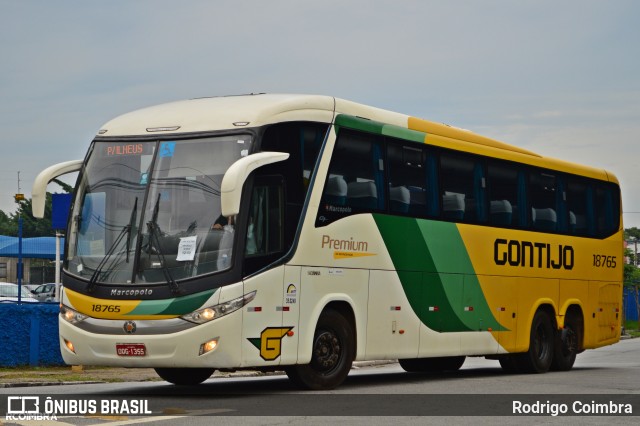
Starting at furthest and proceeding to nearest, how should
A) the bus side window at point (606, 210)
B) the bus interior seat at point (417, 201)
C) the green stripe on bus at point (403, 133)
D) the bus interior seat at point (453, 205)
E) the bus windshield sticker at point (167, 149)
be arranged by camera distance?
the bus side window at point (606, 210) < the bus interior seat at point (453, 205) < the bus interior seat at point (417, 201) < the green stripe on bus at point (403, 133) < the bus windshield sticker at point (167, 149)

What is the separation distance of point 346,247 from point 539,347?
709 cm

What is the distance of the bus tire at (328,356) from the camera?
15625mm

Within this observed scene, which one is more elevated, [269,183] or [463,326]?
[269,183]

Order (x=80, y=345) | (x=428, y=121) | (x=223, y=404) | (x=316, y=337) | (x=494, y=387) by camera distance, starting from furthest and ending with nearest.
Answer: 1. (x=428, y=121)
2. (x=494, y=387)
3. (x=316, y=337)
4. (x=80, y=345)
5. (x=223, y=404)

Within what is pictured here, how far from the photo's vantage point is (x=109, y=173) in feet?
50.2

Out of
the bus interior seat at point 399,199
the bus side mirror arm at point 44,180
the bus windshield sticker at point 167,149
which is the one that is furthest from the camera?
the bus interior seat at point 399,199

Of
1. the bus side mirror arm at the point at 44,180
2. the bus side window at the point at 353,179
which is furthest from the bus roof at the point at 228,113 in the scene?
the bus side mirror arm at the point at 44,180

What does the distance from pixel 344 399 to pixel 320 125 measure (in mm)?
3819

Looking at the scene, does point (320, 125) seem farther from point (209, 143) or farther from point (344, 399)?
point (344, 399)

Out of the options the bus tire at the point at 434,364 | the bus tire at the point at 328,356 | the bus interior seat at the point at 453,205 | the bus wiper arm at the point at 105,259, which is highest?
the bus interior seat at the point at 453,205

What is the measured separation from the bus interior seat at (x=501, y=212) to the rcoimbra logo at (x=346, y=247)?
4.13 meters

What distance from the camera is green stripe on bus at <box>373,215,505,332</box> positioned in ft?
57.9

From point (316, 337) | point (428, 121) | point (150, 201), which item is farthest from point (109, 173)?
point (428, 121)

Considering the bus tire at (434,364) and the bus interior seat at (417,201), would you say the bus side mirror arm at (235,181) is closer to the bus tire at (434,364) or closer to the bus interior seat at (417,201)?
the bus interior seat at (417,201)
